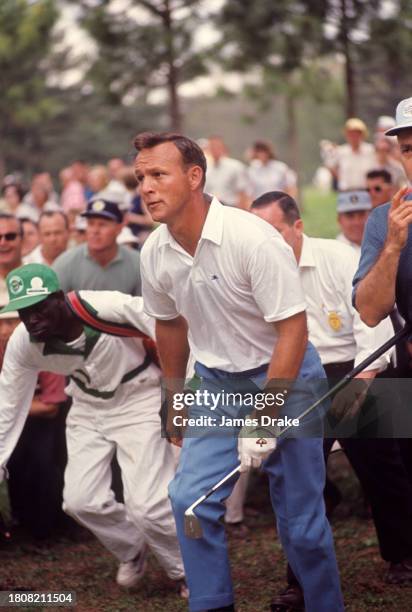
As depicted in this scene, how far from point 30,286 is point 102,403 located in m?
0.91

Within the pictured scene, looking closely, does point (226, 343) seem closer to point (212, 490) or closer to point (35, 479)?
point (212, 490)

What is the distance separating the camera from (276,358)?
4.61m

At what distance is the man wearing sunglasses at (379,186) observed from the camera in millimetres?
9398

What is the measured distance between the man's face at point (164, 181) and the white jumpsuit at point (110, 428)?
133 centimetres

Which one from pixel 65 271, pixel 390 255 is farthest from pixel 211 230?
pixel 65 271

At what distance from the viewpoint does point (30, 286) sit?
6.03m

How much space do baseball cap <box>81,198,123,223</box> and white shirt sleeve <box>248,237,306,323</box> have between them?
4194mm

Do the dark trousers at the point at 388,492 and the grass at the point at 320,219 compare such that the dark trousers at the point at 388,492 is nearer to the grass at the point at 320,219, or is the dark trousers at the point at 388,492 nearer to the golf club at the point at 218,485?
the golf club at the point at 218,485

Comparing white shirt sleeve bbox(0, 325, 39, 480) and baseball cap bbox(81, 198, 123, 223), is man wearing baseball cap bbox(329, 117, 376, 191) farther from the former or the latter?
white shirt sleeve bbox(0, 325, 39, 480)

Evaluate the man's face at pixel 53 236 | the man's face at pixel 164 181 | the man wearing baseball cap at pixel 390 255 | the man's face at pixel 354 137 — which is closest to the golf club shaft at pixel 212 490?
the man wearing baseball cap at pixel 390 255

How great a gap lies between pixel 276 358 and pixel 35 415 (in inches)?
133

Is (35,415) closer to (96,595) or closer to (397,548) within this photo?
(96,595)

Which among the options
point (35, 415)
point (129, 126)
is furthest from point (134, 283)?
point (129, 126)

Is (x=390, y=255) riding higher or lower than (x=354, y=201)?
lower
